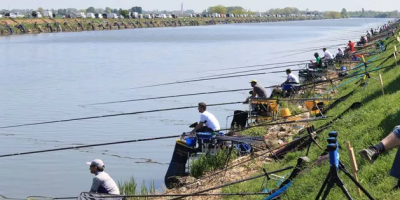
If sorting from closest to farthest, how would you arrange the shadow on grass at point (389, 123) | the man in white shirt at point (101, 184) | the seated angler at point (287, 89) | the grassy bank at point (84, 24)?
the shadow on grass at point (389, 123) → the man in white shirt at point (101, 184) → the seated angler at point (287, 89) → the grassy bank at point (84, 24)

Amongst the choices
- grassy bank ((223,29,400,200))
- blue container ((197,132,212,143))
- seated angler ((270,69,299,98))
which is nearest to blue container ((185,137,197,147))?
blue container ((197,132,212,143))

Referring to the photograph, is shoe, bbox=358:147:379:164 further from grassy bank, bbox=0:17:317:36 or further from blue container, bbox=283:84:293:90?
grassy bank, bbox=0:17:317:36

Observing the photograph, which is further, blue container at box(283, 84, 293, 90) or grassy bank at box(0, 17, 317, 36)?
grassy bank at box(0, 17, 317, 36)

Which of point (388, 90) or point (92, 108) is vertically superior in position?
point (388, 90)

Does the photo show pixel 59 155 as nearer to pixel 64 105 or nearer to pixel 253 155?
pixel 253 155

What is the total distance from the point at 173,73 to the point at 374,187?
Result: 93.6ft

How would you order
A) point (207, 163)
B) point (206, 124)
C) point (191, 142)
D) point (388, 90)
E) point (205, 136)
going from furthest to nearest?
point (388, 90)
point (206, 124)
point (207, 163)
point (191, 142)
point (205, 136)

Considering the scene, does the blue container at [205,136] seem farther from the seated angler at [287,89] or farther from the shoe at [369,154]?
the seated angler at [287,89]

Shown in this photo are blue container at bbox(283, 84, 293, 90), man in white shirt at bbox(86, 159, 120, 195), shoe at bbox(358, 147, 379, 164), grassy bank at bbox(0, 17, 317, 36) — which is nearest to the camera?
shoe at bbox(358, 147, 379, 164)

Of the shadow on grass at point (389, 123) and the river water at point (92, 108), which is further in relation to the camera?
the river water at point (92, 108)

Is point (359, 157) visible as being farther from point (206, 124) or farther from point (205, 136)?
point (206, 124)

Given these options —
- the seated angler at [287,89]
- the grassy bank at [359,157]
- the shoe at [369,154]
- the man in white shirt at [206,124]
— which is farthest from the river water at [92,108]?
the shoe at [369,154]

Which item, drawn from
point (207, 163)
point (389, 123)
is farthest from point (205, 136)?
point (389, 123)

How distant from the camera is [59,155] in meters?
16.7
